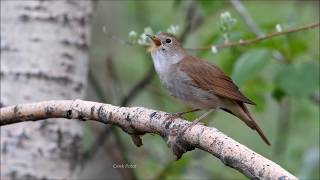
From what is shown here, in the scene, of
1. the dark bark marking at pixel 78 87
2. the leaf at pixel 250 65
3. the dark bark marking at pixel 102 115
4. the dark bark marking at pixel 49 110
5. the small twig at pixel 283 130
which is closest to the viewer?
the dark bark marking at pixel 102 115

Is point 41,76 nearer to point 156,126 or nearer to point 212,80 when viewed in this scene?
point 212,80

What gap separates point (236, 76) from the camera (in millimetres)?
3996

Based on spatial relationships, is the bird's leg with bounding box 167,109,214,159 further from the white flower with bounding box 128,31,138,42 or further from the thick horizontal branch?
the white flower with bounding box 128,31,138,42

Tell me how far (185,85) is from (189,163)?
1.12 m

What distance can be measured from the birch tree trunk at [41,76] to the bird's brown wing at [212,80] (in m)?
0.66

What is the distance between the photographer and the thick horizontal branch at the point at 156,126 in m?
2.53

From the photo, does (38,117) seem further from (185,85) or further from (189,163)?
(189,163)

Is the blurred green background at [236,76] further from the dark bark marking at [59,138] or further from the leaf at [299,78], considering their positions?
the dark bark marking at [59,138]

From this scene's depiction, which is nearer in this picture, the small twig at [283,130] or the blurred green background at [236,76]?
the blurred green background at [236,76]

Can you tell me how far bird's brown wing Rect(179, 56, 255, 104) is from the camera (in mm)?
4008

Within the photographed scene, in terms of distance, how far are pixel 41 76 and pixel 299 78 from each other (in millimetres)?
1391

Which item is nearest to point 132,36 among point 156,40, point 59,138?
point 156,40

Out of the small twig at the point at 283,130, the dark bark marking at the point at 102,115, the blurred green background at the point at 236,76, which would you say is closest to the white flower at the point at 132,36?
the blurred green background at the point at 236,76

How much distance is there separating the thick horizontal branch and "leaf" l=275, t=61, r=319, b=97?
1.14 meters
